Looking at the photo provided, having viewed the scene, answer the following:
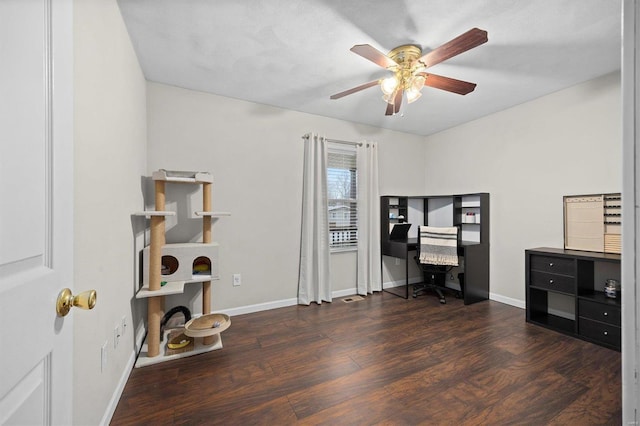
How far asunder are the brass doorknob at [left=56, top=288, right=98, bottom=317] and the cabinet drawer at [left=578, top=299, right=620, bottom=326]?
3.51 m

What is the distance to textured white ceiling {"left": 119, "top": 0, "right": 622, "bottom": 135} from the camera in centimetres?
175

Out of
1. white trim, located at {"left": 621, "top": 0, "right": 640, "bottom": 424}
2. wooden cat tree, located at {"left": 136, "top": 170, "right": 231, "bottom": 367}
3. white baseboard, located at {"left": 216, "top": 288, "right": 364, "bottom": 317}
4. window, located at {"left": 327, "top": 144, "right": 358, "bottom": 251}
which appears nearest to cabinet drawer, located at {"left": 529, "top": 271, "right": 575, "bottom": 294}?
window, located at {"left": 327, "top": 144, "right": 358, "bottom": 251}

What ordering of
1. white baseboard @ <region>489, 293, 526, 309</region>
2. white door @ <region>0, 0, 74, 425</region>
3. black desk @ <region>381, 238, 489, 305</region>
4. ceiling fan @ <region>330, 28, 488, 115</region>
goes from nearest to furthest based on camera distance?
white door @ <region>0, 0, 74, 425</region>
ceiling fan @ <region>330, 28, 488, 115</region>
white baseboard @ <region>489, 293, 526, 309</region>
black desk @ <region>381, 238, 489, 305</region>

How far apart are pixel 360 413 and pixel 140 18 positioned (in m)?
2.97

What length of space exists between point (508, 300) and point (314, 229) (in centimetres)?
266

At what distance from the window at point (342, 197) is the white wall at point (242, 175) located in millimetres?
257

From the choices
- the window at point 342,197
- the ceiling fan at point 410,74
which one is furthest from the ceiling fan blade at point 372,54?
the window at point 342,197

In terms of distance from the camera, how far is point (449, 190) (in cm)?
420

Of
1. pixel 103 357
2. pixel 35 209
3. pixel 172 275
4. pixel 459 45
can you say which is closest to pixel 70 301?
pixel 35 209

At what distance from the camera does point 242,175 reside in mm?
3135

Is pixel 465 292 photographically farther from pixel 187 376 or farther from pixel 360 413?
pixel 187 376

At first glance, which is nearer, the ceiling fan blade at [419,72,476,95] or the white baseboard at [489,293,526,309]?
the ceiling fan blade at [419,72,476,95]

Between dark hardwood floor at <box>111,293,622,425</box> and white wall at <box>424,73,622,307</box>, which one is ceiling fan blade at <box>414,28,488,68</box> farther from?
dark hardwood floor at <box>111,293,622,425</box>

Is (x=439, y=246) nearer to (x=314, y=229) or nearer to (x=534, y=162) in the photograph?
(x=534, y=162)
